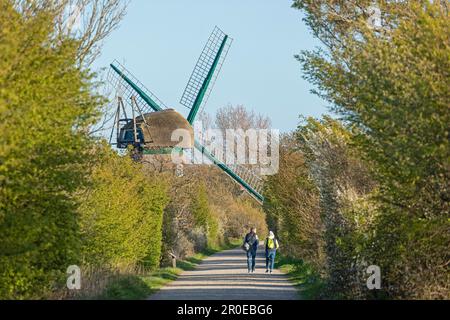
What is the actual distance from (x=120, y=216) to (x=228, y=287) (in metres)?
4.00

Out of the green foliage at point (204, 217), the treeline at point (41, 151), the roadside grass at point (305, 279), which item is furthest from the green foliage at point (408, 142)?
Answer: the green foliage at point (204, 217)

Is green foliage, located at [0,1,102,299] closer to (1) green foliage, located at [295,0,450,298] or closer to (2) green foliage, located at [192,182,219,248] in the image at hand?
(1) green foliage, located at [295,0,450,298]

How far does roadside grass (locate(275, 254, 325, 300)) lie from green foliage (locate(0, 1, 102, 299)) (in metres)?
7.60

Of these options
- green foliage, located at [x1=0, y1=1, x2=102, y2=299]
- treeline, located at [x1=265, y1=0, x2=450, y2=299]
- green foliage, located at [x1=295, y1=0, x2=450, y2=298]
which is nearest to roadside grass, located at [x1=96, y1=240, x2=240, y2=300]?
green foliage, located at [x1=0, y1=1, x2=102, y2=299]

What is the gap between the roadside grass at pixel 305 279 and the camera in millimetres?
26119

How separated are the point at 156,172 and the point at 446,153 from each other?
30.0 m

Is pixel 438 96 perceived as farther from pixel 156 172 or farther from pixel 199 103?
pixel 199 103

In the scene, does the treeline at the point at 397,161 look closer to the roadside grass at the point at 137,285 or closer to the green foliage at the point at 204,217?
the roadside grass at the point at 137,285

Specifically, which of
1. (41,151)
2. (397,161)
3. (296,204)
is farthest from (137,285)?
(296,204)

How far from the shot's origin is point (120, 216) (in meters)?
30.2

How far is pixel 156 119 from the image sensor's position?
53.7 metres

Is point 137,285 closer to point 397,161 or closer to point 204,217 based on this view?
point 397,161

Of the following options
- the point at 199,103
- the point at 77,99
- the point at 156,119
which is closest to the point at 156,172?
the point at 156,119

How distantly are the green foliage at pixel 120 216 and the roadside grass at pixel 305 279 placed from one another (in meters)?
5.41
